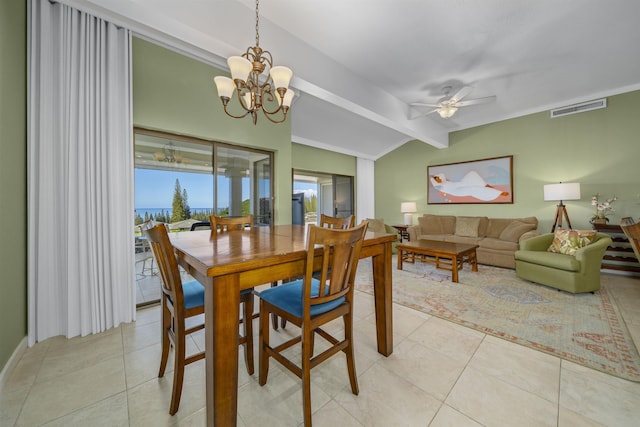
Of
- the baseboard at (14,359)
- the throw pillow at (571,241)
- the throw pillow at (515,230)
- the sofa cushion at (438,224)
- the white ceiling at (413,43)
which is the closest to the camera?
the baseboard at (14,359)

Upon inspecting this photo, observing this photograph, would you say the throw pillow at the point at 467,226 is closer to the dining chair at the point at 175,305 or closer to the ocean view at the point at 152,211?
the dining chair at the point at 175,305

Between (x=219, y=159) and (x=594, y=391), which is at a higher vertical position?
(x=219, y=159)

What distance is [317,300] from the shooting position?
1.23m

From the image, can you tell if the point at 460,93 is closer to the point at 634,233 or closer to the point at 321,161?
the point at 634,233

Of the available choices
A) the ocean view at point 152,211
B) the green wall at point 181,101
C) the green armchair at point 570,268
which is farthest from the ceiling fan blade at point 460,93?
the ocean view at point 152,211

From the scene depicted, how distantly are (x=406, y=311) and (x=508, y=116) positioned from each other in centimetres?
449

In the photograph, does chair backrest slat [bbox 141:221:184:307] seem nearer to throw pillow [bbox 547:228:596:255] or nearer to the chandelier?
the chandelier

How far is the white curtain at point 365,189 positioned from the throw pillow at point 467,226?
2348 millimetres

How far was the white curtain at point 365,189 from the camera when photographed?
6.62 m

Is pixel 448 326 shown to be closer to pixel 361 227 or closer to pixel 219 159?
pixel 361 227

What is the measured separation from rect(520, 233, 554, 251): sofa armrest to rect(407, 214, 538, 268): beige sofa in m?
0.36

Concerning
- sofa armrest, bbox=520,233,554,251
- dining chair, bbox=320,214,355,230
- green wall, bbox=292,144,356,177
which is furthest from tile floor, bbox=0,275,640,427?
green wall, bbox=292,144,356,177

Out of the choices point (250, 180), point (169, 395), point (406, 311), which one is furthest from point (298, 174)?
point (169, 395)

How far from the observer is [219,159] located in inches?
128
